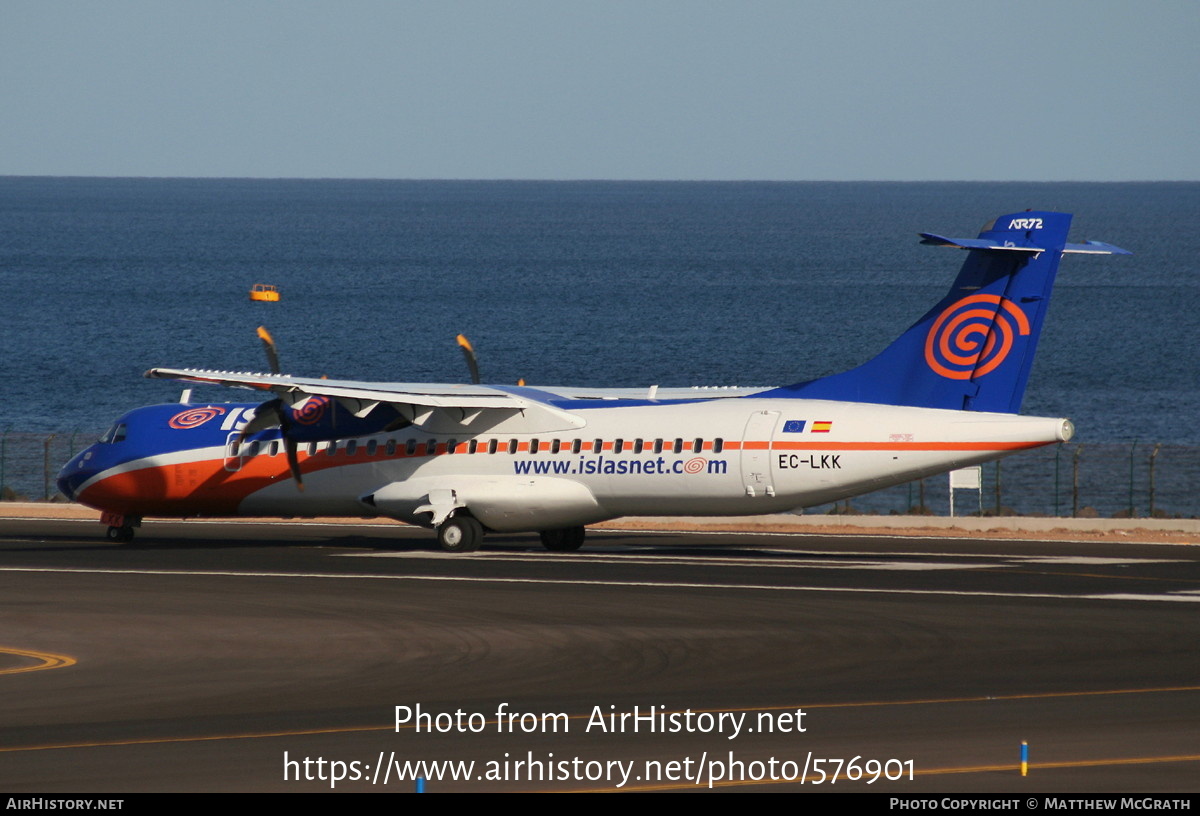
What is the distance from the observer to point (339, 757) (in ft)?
53.1

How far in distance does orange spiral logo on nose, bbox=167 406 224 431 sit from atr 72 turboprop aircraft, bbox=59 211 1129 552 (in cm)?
5

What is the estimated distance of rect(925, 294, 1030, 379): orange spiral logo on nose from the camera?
108 ft

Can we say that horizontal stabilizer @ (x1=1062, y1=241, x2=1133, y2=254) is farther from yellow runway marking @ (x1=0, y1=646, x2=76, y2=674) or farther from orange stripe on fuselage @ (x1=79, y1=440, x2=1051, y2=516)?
yellow runway marking @ (x1=0, y1=646, x2=76, y2=674)

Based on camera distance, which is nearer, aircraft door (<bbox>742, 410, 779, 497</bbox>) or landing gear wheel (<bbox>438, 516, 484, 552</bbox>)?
aircraft door (<bbox>742, 410, 779, 497</bbox>)

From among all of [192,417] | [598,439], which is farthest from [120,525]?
[598,439]

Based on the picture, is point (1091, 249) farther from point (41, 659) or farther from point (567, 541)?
point (41, 659)

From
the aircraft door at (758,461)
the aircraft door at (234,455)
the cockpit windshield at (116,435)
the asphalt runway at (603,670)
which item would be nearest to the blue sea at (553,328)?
the cockpit windshield at (116,435)

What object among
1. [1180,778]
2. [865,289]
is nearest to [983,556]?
[1180,778]

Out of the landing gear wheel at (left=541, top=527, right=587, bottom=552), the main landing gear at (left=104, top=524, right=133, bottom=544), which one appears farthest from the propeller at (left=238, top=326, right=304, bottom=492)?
the landing gear wheel at (left=541, top=527, right=587, bottom=552)

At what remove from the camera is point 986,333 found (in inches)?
1308

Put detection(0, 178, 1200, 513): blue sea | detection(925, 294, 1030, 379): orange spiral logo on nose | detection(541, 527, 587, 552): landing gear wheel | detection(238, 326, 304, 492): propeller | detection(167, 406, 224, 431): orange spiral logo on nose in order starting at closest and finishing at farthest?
detection(925, 294, 1030, 379): orange spiral logo on nose < detection(238, 326, 304, 492): propeller < detection(541, 527, 587, 552): landing gear wheel < detection(167, 406, 224, 431): orange spiral logo on nose < detection(0, 178, 1200, 513): blue sea

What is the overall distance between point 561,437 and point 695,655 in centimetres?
1326

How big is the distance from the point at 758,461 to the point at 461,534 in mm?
6905

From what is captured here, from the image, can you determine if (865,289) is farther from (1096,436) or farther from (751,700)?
(751,700)
